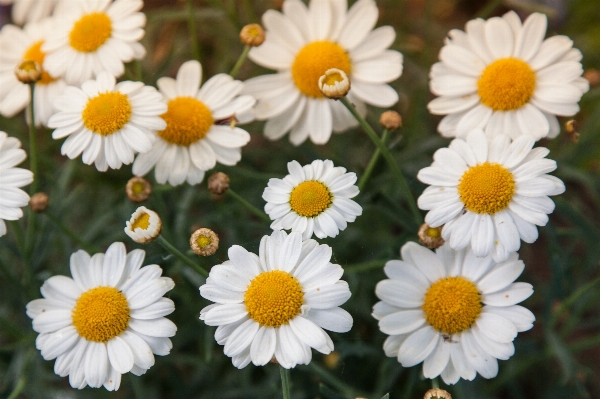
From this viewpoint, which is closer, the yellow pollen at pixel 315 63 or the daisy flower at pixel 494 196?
the daisy flower at pixel 494 196

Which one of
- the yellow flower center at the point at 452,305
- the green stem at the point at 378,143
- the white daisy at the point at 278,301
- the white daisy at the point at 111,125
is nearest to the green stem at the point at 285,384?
the white daisy at the point at 278,301

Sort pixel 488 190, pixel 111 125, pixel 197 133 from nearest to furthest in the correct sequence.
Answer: pixel 488 190
pixel 111 125
pixel 197 133

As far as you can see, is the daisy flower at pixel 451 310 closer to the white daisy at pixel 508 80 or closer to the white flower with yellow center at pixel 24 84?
the white daisy at pixel 508 80

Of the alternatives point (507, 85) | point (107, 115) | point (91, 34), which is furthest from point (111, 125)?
point (507, 85)

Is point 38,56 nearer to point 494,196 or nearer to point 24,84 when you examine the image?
point 24,84

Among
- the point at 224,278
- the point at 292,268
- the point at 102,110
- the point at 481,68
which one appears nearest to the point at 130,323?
the point at 224,278

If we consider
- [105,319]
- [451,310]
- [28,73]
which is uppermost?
[28,73]

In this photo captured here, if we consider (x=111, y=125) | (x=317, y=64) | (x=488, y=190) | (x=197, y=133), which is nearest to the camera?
(x=488, y=190)
